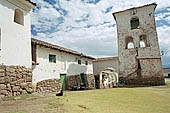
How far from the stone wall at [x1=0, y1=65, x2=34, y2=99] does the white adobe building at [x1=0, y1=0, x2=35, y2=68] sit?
1.03 feet

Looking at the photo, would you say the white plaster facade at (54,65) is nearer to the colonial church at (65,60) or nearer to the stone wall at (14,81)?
the colonial church at (65,60)

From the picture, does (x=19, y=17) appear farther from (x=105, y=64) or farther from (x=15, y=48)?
(x=105, y=64)

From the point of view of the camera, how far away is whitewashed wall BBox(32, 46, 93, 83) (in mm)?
9752

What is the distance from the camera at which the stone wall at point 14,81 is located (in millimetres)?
6646

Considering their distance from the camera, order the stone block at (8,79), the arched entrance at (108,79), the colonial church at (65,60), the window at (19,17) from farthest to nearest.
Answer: the arched entrance at (108,79) → the window at (19,17) → the colonial church at (65,60) → the stone block at (8,79)

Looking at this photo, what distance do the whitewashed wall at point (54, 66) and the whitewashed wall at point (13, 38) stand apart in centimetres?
150

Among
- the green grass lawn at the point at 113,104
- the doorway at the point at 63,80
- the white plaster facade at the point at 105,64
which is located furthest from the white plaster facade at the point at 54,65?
the white plaster facade at the point at 105,64

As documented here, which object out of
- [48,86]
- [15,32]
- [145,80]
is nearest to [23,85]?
[48,86]

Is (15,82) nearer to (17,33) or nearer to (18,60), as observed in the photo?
(18,60)

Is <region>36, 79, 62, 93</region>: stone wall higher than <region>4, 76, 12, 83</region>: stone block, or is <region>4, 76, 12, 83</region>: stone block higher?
<region>4, 76, 12, 83</region>: stone block

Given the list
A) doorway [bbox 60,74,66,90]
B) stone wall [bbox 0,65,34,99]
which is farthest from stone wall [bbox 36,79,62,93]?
stone wall [bbox 0,65,34,99]

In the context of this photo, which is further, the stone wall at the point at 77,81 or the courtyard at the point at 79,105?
the stone wall at the point at 77,81

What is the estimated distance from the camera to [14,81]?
23.7ft

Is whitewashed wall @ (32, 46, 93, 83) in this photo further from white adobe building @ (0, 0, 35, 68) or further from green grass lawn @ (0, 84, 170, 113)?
green grass lawn @ (0, 84, 170, 113)
